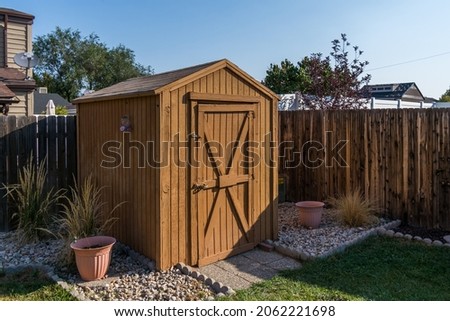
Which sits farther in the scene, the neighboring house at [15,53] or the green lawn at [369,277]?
the neighboring house at [15,53]

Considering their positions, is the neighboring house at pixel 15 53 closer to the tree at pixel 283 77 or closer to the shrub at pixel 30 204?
the shrub at pixel 30 204

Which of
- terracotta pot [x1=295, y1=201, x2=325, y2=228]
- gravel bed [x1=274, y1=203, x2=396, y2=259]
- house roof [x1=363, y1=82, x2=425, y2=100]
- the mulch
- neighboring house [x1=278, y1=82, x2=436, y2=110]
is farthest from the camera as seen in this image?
house roof [x1=363, y1=82, x2=425, y2=100]

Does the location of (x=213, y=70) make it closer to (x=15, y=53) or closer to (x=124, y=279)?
(x=124, y=279)

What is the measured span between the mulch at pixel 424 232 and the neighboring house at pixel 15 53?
9.26 metres

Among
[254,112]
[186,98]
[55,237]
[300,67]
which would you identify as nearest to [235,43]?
[254,112]

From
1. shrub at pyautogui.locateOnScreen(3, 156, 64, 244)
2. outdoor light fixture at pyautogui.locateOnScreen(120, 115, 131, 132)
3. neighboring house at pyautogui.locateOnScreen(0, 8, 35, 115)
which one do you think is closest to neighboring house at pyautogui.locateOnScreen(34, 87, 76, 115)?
neighboring house at pyautogui.locateOnScreen(0, 8, 35, 115)

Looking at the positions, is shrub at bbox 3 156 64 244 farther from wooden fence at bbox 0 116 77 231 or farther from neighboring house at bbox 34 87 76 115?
neighboring house at bbox 34 87 76 115

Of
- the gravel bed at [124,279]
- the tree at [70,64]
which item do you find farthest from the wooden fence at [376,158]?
the tree at [70,64]

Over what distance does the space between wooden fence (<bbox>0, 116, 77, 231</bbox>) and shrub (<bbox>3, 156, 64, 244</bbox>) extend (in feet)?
0.43

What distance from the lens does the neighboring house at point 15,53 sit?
32.7ft

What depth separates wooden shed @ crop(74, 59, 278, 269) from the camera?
4.14m

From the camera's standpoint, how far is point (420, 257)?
15.1 feet

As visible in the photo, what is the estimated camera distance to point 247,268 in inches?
174
